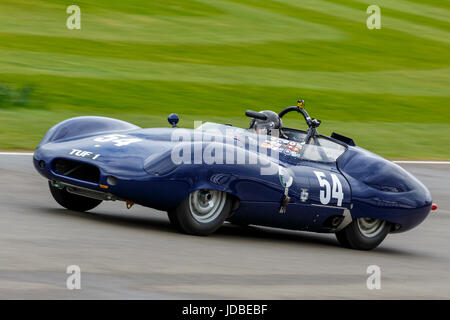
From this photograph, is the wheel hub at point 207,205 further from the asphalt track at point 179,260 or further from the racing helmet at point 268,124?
the racing helmet at point 268,124

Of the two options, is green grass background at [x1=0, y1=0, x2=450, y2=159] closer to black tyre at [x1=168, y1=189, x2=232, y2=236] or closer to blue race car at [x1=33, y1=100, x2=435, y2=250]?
blue race car at [x1=33, y1=100, x2=435, y2=250]

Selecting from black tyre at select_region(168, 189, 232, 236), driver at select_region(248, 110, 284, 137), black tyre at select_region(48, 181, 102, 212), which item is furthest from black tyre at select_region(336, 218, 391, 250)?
black tyre at select_region(48, 181, 102, 212)

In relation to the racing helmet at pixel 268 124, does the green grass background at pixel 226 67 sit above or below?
Result: above

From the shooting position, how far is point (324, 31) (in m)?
31.8

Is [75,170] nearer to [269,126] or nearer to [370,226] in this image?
[269,126]

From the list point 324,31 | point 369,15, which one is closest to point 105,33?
point 324,31

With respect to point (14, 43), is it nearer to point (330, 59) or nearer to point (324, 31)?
point (330, 59)

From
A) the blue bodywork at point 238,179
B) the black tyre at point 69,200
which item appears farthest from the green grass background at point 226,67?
the blue bodywork at point 238,179

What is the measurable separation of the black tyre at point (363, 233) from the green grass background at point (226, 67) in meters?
6.52

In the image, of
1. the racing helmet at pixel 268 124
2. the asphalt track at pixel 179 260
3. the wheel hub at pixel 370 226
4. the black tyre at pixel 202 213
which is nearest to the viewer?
the asphalt track at pixel 179 260

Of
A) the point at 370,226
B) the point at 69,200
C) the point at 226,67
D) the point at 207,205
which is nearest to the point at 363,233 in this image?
the point at 370,226

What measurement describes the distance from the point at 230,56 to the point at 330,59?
3287mm

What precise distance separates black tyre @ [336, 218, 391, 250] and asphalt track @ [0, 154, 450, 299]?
11 cm

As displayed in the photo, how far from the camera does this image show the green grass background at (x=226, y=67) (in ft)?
60.5
